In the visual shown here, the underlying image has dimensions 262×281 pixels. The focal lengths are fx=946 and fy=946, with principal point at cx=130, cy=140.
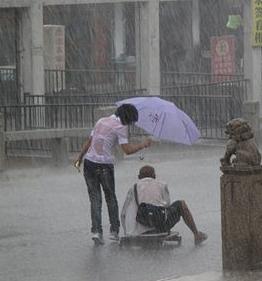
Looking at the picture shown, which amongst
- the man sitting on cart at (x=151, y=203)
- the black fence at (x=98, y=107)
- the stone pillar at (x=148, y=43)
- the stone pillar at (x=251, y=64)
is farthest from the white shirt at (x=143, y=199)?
the stone pillar at (x=251, y=64)

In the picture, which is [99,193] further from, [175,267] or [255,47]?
[255,47]

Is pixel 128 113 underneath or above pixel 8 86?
above

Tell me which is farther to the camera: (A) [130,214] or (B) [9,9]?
(B) [9,9]

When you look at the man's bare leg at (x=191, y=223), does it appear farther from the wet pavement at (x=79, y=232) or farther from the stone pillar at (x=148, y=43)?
the stone pillar at (x=148, y=43)

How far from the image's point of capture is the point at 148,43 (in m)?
24.3

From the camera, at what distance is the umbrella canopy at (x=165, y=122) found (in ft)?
36.8

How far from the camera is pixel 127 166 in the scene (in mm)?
17938

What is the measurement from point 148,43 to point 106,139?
556 inches

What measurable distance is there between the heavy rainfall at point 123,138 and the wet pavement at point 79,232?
20 mm

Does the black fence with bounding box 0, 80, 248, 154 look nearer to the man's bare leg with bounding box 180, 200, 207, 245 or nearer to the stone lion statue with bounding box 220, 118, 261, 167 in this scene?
the man's bare leg with bounding box 180, 200, 207, 245

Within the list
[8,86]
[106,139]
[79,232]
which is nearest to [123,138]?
[106,139]

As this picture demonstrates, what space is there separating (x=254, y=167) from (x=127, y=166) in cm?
948

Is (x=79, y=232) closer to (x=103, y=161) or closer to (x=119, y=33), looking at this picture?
(x=103, y=161)

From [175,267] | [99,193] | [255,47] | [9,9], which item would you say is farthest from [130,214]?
[255,47]
